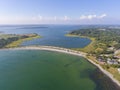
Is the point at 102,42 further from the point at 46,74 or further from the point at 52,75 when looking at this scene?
the point at 46,74

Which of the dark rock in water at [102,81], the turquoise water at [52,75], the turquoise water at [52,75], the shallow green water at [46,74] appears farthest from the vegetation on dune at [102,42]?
the dark rock in water at [102,81]

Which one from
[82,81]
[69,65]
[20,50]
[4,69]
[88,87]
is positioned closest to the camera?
[88,87]

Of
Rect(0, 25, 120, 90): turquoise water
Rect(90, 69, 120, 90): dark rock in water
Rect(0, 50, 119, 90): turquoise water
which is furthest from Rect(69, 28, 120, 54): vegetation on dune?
Rect(90, 69, 120, 90): dark rock in water

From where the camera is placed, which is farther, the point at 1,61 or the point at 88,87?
the point at 1,61

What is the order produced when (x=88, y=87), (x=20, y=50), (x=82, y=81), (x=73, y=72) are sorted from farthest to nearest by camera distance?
(x=20, y=50), (x=73, y=72), (x=82, y=81), (x=88, y=87)

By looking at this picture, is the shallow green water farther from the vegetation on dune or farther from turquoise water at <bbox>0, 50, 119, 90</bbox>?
the vegetation on dune

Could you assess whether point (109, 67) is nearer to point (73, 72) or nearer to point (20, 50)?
point (73, 72)

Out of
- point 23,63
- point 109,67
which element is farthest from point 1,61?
point 109,67
